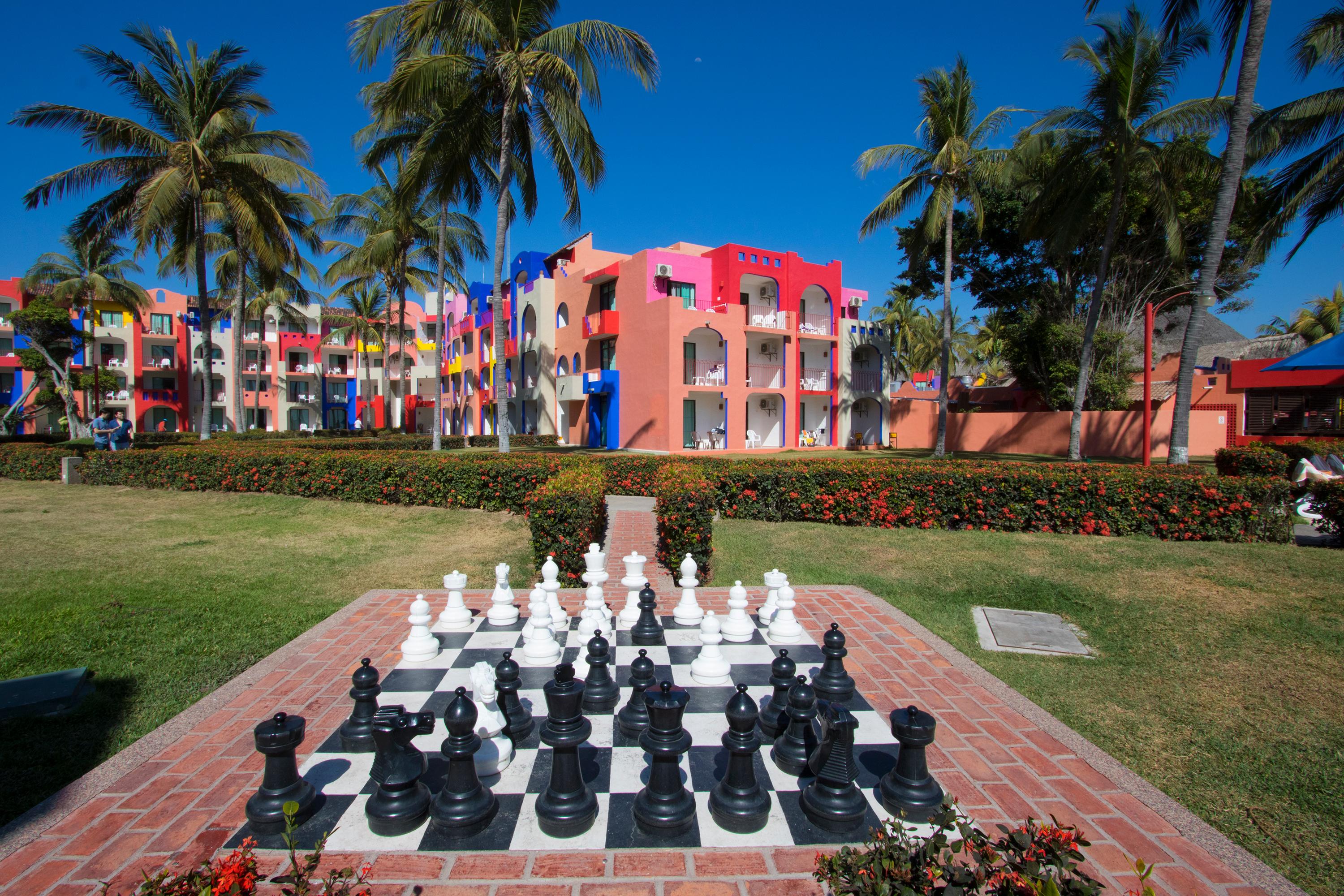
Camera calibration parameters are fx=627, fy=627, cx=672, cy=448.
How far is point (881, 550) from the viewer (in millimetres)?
8211

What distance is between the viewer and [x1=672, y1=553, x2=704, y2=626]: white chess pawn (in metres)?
A: 4.82

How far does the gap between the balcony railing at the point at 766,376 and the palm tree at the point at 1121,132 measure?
11.7 metres

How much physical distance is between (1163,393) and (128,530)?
32.1 meters

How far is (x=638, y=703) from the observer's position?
330cm

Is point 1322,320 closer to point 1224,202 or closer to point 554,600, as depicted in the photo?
point 1224,202

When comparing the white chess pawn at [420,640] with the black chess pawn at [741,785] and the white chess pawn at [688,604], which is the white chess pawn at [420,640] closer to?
Answer: the white chess pawn at [688,604]

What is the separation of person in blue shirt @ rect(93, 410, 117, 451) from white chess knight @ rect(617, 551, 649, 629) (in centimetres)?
1723

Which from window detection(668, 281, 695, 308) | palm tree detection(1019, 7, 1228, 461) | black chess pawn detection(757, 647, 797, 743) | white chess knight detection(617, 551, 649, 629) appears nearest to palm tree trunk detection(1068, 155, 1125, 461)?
palm tree detection(1019, 7, 1228, 461)

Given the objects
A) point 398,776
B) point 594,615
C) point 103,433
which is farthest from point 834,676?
point 103,433

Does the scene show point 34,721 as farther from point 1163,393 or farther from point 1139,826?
point 1163,393

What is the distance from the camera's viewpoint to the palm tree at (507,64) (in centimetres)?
1375

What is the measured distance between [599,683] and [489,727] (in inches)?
27.7

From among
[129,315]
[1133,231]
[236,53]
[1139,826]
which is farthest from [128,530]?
[129,315]

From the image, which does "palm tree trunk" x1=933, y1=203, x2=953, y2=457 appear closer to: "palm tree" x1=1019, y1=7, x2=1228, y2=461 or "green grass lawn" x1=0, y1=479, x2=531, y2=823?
"palm tree" x1=1019, y1=7, x2=1228, y2=461
